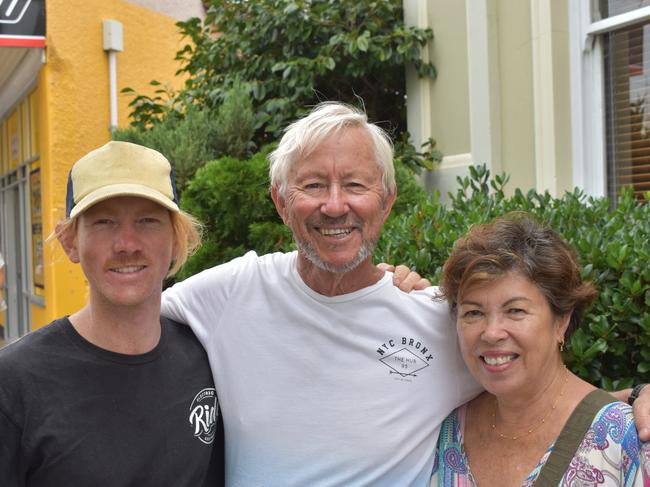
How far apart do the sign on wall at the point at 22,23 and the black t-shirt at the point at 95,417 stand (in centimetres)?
750

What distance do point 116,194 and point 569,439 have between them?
1.42 metres

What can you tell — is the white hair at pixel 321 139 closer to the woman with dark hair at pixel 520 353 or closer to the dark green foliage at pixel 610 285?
the woman with dark hair at pixel 520 353

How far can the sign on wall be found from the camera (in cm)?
819

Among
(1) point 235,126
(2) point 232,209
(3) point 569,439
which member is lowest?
(3) point 569,439

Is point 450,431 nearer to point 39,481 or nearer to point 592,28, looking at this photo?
point 39,481

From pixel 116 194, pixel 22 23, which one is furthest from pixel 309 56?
pixel 116 194

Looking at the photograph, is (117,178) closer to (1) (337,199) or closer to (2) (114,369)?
(2) (114,369)

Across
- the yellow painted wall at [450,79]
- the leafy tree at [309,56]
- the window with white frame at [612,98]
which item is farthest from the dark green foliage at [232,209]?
the window with white frame at [612,98]

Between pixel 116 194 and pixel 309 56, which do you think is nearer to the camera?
pixel 116 194

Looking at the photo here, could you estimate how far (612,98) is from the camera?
491 centimetres

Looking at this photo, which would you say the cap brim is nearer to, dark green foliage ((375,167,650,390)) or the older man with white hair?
the older man with white hair

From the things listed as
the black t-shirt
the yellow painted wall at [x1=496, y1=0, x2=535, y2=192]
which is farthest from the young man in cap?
the yellow painted wall at [x1=496, y1=0, x2=535, y2=192]

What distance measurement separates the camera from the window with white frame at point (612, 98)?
15.4 feet

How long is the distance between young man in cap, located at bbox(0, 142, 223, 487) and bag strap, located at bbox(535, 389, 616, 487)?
3.21 ft
